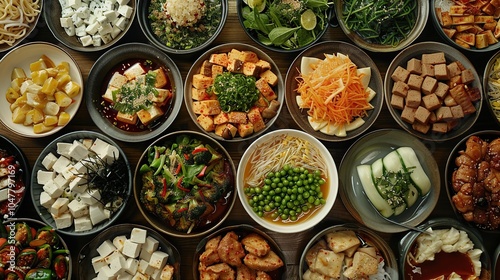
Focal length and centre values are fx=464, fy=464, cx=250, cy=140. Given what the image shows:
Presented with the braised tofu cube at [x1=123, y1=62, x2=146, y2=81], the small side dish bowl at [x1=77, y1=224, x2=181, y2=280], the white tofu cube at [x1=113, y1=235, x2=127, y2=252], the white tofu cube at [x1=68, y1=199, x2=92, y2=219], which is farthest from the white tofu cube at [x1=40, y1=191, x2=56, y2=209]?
the braised tofu cube at [x1=123, y1=62, x2=146, y2=81]

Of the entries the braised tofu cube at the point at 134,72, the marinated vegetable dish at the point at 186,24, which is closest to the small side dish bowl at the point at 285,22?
the marinated vegetable dish at the point at 186,24

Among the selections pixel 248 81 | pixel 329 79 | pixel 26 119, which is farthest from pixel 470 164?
pixel 26 119

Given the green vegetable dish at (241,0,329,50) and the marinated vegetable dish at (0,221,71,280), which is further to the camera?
the green vegetable dish at (241,0,329,50)

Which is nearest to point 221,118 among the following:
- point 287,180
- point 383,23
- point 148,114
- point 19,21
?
point 148,114

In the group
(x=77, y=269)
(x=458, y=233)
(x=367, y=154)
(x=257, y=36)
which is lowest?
(x=77, y=269)

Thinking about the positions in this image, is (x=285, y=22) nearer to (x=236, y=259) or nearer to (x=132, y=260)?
(x=236, y=259)

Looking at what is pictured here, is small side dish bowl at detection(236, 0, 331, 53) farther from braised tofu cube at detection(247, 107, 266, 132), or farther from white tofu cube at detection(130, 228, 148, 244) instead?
white tofu cube at detection(130, 228, 148, 244)

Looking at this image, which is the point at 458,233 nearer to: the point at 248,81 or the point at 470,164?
the point at 470,164
